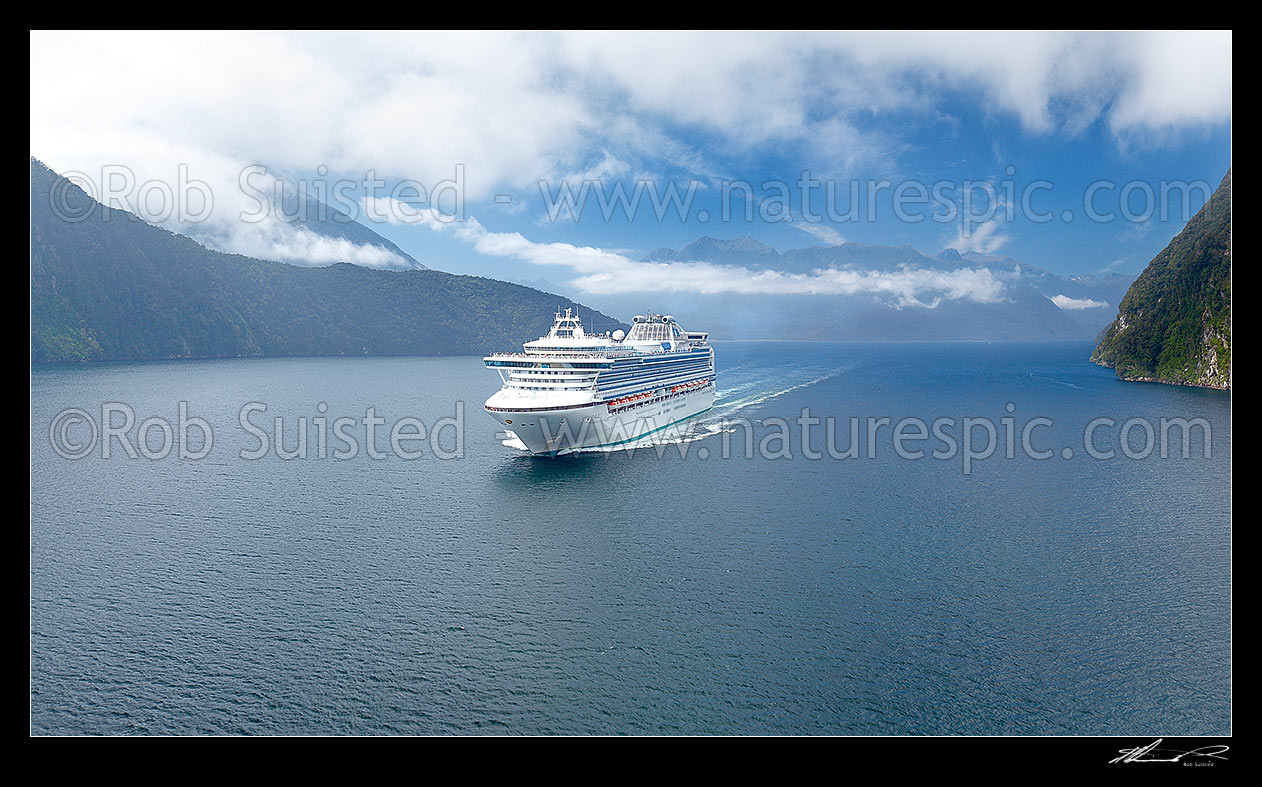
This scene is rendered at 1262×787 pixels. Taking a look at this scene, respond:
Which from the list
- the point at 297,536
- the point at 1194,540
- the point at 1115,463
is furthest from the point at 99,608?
the point at 1115,463

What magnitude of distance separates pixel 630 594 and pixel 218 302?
556 feet

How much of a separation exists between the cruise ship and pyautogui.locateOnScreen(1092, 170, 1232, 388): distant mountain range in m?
63.9

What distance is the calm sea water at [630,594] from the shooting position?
16078mm

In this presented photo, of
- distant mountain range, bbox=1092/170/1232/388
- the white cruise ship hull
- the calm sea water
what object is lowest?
the calm sea water

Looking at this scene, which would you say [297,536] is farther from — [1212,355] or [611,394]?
[1212,355]

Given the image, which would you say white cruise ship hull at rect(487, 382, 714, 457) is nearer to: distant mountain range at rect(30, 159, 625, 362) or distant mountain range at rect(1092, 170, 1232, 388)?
distant mountain range at rect(1092, 170, 1232, 388)

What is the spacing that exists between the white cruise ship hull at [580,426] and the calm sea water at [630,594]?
1.75 metres

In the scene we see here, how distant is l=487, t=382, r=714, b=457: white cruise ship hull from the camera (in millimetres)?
41156

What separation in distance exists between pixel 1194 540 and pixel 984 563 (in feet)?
29.8

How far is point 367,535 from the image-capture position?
2797 cm

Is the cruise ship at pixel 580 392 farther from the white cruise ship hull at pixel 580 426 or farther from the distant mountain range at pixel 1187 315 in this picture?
the distant mountain range at pixel 1187 315
